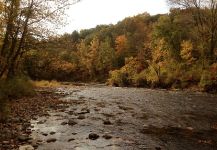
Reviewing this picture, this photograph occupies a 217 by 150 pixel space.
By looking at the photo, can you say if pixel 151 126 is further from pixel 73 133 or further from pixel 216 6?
pixel 216 6

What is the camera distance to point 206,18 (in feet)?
159

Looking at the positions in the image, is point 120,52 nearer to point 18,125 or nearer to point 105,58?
point 105,58

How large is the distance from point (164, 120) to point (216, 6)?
34124 mm

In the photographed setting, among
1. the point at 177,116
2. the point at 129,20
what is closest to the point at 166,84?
the point at 177,116

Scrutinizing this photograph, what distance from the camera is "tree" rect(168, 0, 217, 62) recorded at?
153 feet

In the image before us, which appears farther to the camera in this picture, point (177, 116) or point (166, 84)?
point (166, 84)

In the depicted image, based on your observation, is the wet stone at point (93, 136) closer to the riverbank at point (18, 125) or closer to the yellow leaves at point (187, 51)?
the riverbank at point (18, 125)

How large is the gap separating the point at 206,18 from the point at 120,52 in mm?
38012

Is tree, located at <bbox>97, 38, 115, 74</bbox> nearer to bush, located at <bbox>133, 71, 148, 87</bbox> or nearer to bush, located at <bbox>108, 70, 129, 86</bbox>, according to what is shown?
bush, located at <bbox>108, 70, 129, 86</bbox>

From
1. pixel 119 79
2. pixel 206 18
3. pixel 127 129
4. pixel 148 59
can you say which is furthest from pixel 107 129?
pixel 148 59

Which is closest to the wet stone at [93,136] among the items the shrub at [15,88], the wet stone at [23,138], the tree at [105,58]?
the wet stone at [23,138]

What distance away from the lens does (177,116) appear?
18859 mm

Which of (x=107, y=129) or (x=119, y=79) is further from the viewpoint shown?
(x=119, y=79)

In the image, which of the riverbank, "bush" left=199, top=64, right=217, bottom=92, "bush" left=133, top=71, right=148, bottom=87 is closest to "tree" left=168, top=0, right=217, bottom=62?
"bush" left=199, top=64, right=217, bottom=92
